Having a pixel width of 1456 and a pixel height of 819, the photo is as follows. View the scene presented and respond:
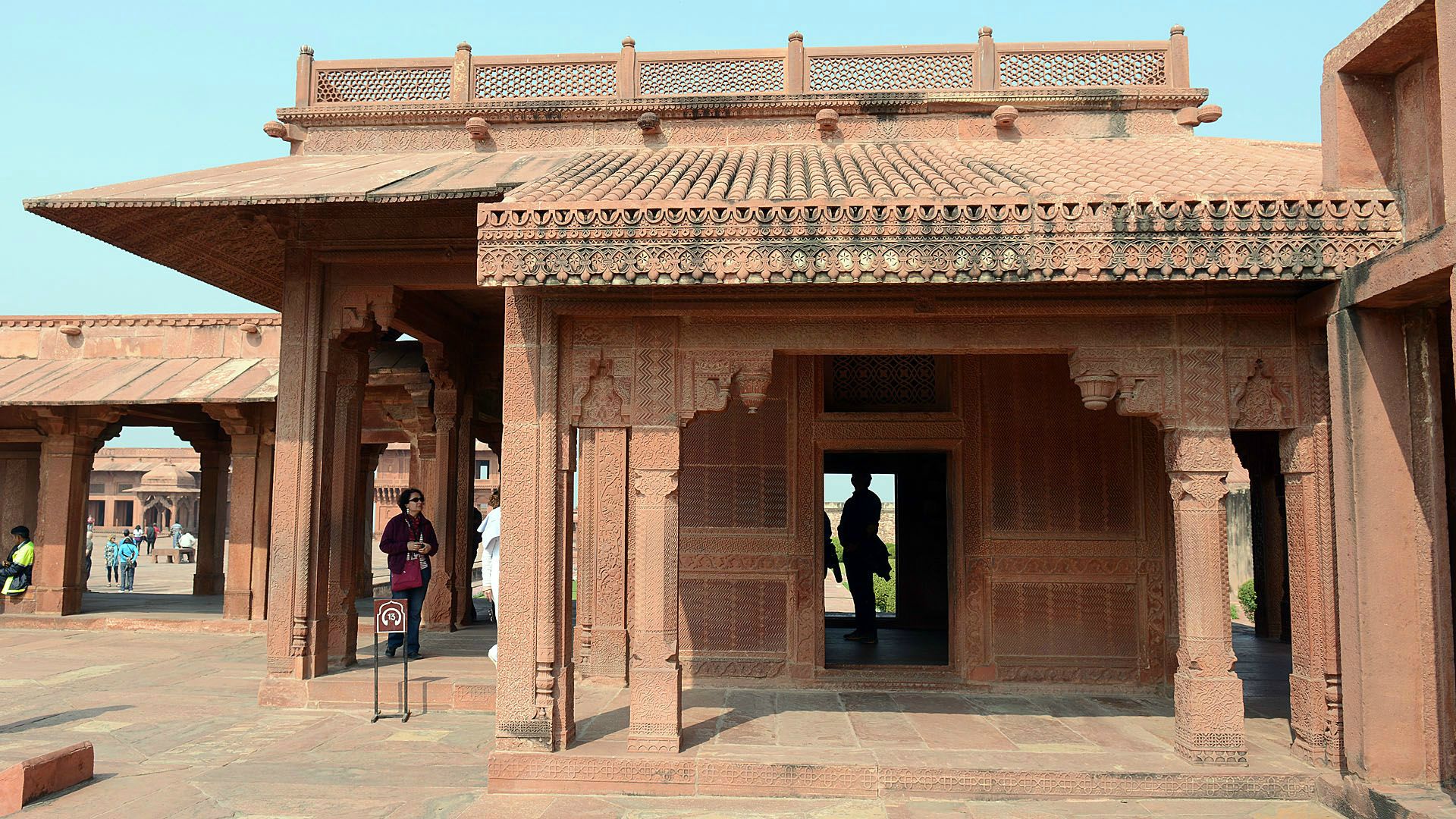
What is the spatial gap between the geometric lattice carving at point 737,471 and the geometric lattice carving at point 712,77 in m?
3.60

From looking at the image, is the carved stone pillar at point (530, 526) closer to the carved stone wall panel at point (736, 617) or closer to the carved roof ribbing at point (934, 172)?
the carved roof ribbing at point (934, 172)

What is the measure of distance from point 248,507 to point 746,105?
9.66 meters

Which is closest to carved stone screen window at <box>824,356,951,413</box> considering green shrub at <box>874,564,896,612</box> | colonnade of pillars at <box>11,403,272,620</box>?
colonnade of pillars at <box>11,403,272,620</box>

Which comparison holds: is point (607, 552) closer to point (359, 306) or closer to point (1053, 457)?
point (359, 306)

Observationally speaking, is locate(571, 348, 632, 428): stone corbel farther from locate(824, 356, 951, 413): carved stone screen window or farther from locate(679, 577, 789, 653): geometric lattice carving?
locate(824, 356, 951, 413): carved stone screen window

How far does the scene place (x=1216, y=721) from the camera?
20.5 ft

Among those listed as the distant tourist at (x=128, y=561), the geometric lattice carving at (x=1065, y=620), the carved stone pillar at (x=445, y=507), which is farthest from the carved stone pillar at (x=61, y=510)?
the geometric lattice carving at (x=1065, y=620)

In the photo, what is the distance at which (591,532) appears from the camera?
9.70m

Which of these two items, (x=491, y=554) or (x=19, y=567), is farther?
(x=19, y=567)

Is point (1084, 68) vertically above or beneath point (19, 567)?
above

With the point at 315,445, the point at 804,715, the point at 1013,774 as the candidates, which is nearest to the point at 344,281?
the point at 315,445

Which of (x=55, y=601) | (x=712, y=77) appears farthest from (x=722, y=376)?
(x=55, y=601)

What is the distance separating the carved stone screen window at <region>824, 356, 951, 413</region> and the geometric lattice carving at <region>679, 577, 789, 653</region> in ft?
6.11

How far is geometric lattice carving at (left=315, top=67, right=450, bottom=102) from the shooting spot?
10.7m
